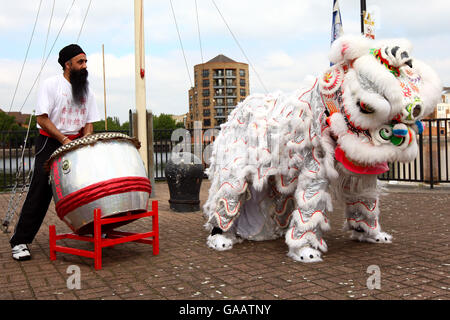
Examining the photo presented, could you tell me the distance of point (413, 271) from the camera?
347 centimetres

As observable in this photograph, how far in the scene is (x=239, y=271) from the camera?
11.9ft

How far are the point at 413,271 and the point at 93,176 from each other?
2.71 metres

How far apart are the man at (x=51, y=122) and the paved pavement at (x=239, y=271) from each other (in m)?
0.27

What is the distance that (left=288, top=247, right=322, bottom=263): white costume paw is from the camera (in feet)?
12.5

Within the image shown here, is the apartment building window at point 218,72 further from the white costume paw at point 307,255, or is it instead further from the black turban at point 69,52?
the white costume paw at point 307,255

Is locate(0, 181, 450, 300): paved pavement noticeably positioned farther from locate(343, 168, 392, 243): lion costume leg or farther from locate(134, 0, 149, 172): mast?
locate(134, 0, 149, 172): mast

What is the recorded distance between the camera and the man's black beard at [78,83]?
14.0ft

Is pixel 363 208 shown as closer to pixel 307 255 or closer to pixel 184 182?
pixel 307 255

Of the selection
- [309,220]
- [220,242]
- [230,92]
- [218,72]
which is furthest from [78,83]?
[230,92]

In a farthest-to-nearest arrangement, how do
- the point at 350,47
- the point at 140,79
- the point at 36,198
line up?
the point at 140,79 < the point at 36,198 < the point at 350,47

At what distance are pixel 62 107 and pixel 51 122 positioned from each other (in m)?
0.19

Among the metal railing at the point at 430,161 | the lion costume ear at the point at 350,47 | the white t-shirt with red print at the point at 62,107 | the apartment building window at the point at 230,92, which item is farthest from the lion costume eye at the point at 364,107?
the apartment building window at the point at 230,92

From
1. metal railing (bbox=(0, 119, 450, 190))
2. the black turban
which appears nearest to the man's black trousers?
the black turban
